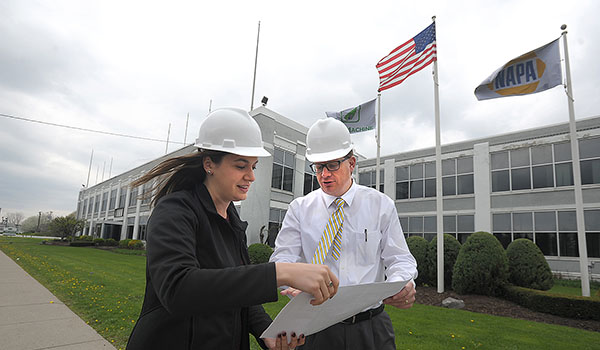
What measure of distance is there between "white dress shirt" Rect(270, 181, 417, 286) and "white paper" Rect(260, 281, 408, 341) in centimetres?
64

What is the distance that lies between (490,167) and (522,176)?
1.73 meters

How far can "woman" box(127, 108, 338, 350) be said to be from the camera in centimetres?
113

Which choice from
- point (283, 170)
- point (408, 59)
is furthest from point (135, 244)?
point (408, 59)

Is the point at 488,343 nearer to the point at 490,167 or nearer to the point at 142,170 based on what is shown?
the point at 490,167

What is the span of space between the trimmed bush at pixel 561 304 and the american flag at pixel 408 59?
7062 mm

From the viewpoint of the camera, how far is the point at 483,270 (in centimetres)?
966

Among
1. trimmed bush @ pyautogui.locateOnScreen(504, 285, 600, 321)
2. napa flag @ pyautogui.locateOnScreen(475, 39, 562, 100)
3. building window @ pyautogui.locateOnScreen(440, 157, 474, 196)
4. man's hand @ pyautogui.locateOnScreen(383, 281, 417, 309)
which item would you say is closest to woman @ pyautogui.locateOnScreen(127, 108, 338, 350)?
man's hand @ pyautogui.locateOnScreen(383, 281, 417, 309)

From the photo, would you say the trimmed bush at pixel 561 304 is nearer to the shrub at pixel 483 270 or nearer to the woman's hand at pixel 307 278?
the shrub at pixel 483 270

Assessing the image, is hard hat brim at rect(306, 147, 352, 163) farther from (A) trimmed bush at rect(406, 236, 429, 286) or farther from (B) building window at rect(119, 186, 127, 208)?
(B) building window at rect(119, 186, 127, 208)

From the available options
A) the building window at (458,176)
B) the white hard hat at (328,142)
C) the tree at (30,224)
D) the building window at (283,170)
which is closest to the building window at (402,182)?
the building window at (458,176)

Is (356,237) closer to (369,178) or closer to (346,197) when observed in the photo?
(346,197)

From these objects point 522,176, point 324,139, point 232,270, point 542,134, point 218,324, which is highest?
point 542,134

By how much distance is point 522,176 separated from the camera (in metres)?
19.0

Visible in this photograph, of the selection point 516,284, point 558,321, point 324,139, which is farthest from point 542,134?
point 324,139
